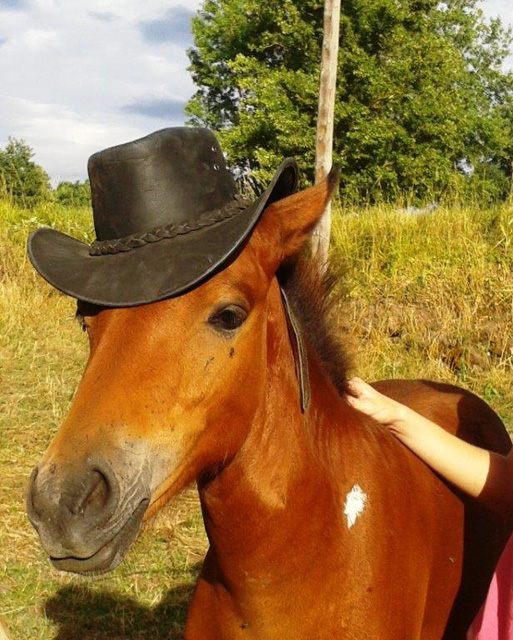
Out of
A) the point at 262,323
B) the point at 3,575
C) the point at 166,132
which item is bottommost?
the point at 3,575

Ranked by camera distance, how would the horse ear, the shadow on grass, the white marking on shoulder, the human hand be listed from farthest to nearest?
1. the shadow on grass
2. the human hand
3. the white marking on shoulder
4. the horse ear

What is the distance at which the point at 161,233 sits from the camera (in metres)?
1.62

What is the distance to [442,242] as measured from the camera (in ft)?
28.6

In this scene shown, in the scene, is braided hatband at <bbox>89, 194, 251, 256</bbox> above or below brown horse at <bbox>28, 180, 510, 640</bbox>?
above

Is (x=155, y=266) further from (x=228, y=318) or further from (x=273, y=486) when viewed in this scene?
(x=273, y=486)

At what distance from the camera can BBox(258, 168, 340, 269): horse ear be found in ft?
5.75

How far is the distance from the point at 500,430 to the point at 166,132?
75.9 inches

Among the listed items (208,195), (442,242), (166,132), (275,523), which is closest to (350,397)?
(275,523)

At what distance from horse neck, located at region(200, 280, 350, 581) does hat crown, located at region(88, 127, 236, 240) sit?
0.38m

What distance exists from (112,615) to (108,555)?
265cm

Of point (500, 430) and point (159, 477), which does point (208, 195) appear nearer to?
point (159, 477)

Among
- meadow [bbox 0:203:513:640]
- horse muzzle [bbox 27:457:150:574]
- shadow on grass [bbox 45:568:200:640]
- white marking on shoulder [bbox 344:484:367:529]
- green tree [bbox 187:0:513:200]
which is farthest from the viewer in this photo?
green tree [bbox 187:0:513:200]

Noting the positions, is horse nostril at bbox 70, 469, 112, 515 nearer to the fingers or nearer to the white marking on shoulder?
the white marking on shoulder

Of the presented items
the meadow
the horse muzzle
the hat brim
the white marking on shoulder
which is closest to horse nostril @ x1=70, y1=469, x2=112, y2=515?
the horse muzzle
